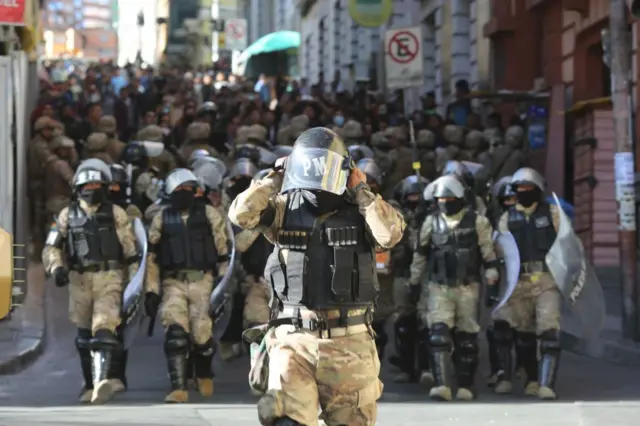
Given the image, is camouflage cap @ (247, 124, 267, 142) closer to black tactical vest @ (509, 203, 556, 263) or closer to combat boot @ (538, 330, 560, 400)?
black tactical vest @ (509, 203, 556, 263)

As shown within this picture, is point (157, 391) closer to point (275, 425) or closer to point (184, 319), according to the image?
point (184, 319)

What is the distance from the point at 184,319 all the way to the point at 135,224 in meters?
0.86

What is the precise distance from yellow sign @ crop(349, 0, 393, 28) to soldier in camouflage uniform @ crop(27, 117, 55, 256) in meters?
7.55

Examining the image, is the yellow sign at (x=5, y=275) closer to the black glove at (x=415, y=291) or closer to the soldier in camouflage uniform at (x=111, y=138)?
the black glove at (x=415, y=291)

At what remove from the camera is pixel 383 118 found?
81.8 feet

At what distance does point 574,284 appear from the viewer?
43.4 ft

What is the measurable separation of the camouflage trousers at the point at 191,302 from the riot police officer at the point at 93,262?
0.34 metres

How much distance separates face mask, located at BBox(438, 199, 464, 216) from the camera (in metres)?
13.2

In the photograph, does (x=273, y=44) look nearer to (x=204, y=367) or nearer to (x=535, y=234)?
(x=535, y=234)

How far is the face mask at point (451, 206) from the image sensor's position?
1316cm

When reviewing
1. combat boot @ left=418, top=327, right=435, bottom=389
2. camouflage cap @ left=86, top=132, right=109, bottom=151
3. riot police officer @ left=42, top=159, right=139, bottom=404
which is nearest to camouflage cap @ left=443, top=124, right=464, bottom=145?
camouflage cap @ left=86, top=132, right=109, bottom=151

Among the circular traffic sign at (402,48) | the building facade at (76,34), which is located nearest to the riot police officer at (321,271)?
the circular traffic sign at (402,48)

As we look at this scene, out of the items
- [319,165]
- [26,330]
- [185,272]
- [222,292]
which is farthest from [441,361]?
[26,330]

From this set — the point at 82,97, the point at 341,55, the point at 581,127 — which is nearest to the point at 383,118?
the point at 581,127
